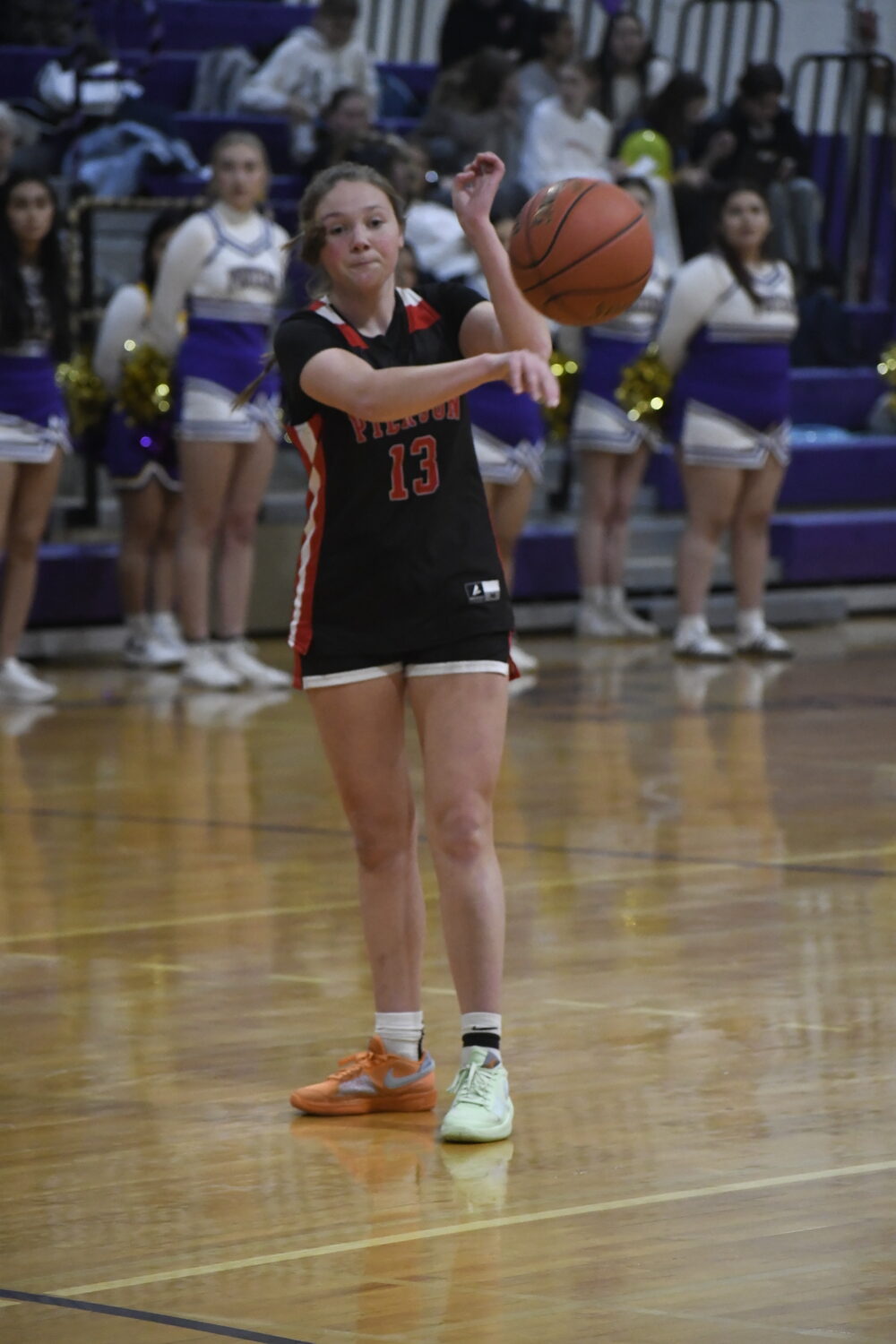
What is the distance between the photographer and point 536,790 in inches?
286

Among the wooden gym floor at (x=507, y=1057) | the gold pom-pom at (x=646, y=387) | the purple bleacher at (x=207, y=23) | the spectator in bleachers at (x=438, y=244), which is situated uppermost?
the purple bleacher at (x=207, y=23)

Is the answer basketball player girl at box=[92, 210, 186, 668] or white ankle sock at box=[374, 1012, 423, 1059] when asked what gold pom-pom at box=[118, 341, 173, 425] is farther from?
white ankle sock at box=[374, 1012, 423, 1059]

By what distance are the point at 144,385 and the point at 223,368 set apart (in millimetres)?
778

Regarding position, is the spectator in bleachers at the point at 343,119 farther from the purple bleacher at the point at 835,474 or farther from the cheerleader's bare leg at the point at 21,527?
the cheerleader's bare leg at the point at 21,527

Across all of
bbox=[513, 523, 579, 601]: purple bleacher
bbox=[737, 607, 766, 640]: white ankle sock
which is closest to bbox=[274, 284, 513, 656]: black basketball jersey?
bbox=[737, 607, 766, 640]: white ankle sock

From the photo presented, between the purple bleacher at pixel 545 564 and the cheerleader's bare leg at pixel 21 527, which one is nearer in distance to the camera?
the cheerleader's bare leg at pixel 21 527

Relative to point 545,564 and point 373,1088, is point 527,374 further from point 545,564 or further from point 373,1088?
point 545,564

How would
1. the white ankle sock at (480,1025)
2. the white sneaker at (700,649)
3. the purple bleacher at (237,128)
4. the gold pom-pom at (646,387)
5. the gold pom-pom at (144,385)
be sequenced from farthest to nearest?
the purple bleacher at (237,128) < the gold pom-pom at (646,387) < the white sneaker at (700,649) < the gold pom-pom at (144,385) < the white ankle sock at (480,1025)

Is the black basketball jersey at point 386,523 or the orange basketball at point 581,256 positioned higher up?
the orange basketball at point 581,256

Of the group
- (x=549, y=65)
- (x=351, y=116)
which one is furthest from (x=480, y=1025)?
(x=549, y=65)

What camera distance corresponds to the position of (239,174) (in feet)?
29.8

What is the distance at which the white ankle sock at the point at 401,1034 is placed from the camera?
13.1 ft

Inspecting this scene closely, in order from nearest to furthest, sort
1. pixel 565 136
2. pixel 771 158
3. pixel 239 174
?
1. pixel 239 174
2. pixel 565 136
3. pixel 771 158

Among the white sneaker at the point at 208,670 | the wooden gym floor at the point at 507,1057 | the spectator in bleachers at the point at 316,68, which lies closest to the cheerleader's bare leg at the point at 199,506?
the white sneaker at the point at 208,670
